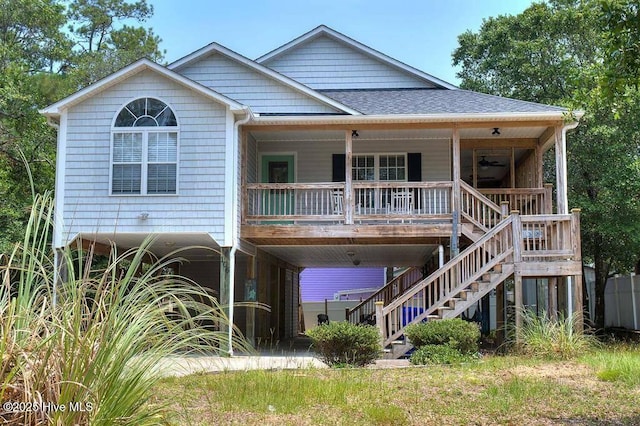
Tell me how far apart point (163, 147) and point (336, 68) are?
269 inches

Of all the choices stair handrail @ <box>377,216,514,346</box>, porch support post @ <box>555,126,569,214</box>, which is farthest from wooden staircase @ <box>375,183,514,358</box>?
porch support post @ <box>555,126,569,214</box>

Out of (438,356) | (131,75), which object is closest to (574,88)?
(438,356)

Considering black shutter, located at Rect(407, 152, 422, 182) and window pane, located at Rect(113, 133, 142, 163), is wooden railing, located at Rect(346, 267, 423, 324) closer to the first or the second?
black shutter, located at Rect(407, 152, 422, 182)

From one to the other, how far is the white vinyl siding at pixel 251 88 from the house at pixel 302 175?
0.10ft

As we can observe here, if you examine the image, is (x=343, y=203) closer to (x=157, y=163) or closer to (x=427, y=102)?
(x=427, y=102)

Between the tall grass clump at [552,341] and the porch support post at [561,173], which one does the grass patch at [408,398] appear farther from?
the porch support post at [561,173]

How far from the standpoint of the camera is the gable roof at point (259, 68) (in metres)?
14.6

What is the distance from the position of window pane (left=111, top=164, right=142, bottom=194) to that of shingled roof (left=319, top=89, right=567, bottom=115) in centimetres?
482

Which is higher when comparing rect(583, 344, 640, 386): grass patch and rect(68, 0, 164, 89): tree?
rect(68, 0, 164, 89): tree

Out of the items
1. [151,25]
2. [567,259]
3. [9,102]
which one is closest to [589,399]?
[567,259]

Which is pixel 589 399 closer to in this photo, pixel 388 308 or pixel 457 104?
pixel 388 308

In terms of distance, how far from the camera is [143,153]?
13617 mm

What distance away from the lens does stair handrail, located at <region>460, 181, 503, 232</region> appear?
555 inches

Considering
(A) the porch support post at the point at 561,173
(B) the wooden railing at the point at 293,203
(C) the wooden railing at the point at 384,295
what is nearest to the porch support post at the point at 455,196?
(A) the porch support post at the point at 561,173
